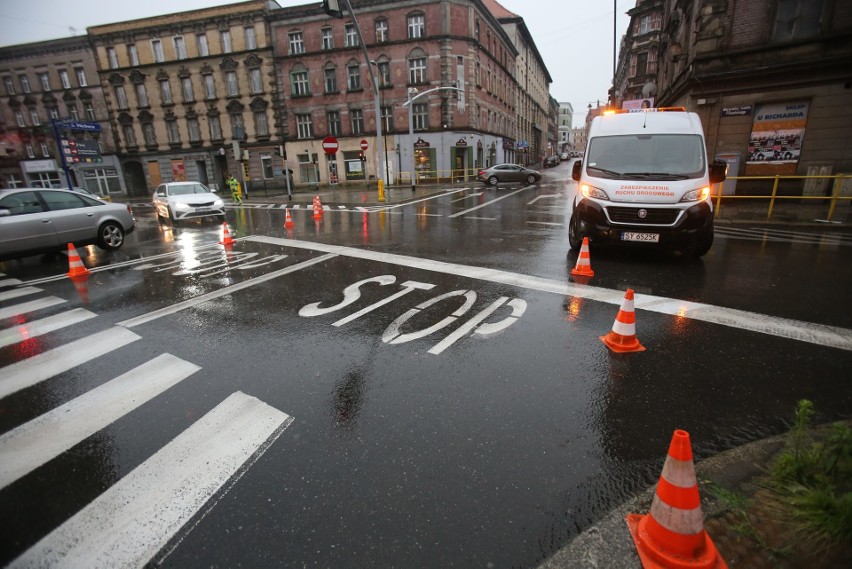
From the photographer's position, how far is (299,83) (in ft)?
121

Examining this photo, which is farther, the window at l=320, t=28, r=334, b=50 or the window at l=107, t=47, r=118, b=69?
the window at l=107, t=47, r=118, b=69

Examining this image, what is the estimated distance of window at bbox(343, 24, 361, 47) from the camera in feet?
115

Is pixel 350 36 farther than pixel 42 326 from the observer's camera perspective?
Yes

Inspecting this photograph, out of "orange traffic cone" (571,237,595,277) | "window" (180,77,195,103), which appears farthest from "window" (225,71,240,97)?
"orange traffic cone" (571,237,595,277)

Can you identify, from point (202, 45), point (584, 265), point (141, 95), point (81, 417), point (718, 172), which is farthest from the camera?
point (141, 95)

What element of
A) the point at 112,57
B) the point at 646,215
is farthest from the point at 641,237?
the point at 112,57

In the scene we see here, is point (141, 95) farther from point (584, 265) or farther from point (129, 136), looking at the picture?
point (584, 265)

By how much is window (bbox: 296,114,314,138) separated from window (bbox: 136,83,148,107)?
50.6ft

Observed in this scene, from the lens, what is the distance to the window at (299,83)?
121 ft

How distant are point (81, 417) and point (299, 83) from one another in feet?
131

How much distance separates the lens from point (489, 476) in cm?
249

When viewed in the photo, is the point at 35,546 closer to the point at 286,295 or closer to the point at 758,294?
the point at 286,295

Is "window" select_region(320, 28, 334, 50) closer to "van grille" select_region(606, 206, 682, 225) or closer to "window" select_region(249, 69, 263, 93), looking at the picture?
"window" select_region(249, 69, 263, 93)

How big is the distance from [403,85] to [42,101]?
36.9m
